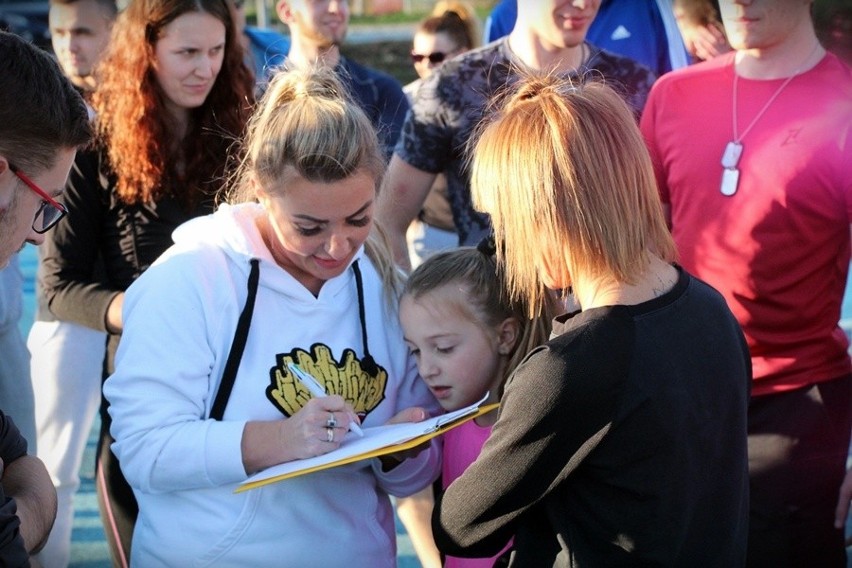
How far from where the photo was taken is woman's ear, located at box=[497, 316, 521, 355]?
222 cm

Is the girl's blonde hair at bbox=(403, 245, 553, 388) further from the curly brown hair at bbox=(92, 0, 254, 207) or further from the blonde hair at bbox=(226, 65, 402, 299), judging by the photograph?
the curly brown hair at bbox=(92, 0, 254, 207)

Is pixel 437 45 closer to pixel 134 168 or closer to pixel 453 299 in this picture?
pixel 134 168

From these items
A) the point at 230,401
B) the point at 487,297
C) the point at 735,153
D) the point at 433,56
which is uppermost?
the point at 735,153

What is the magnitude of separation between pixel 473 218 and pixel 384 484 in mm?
1145

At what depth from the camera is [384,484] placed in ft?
7.33

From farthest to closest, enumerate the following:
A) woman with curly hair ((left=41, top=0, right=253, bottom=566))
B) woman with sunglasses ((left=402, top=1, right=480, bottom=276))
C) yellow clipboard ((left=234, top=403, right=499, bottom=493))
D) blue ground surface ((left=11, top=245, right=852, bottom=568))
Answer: woman with sunglasses ((left=402, top=1, right=480, bottom=276)) → blue ground surface ((left=11, top=245, right=852, bottom=568)) → woman with curly hair ((left=41, top=0, right=253, bottom=566)) → yellow clipboard ((left=234, top=403, right=499, bottom=493))

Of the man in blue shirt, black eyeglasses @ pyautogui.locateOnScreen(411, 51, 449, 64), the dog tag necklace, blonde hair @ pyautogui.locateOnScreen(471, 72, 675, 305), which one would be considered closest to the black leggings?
the dog tag necklace

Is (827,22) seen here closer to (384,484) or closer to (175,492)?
(384,484)

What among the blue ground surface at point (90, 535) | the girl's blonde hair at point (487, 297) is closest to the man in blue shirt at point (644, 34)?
the girl's blonde hair at point (487, 297)

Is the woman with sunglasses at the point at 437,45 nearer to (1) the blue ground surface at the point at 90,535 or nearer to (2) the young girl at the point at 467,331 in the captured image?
(1) the blue ground surface at the point at 90,535

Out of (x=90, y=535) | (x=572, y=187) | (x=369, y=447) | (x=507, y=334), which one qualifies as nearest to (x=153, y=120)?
(x=507, y=334)

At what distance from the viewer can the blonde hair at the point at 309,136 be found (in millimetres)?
2098

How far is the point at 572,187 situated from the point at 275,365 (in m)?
0.71

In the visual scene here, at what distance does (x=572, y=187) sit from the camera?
167 cm
